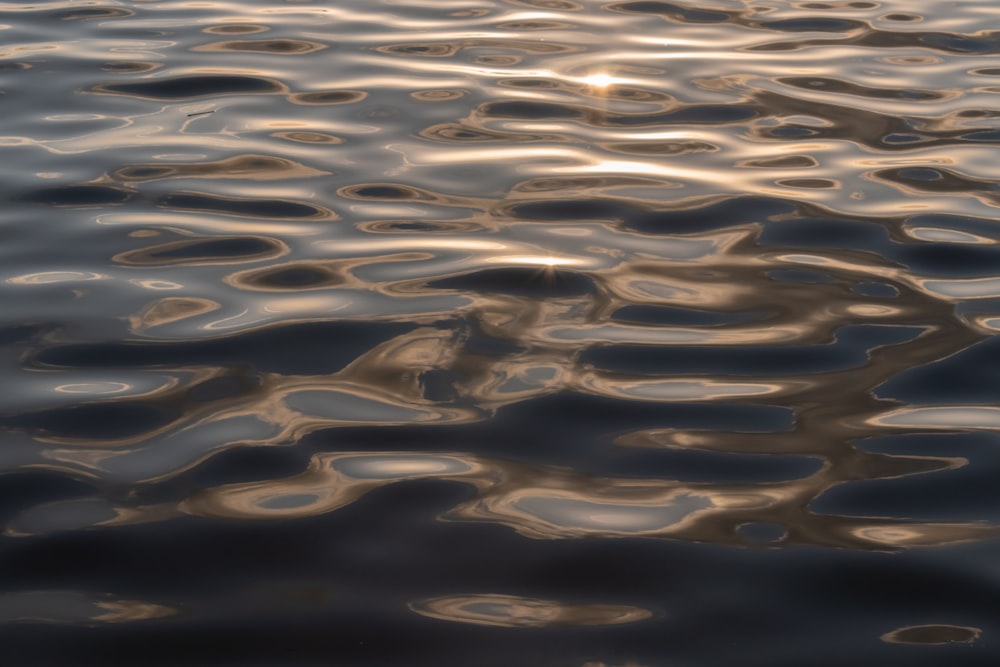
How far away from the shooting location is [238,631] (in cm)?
158

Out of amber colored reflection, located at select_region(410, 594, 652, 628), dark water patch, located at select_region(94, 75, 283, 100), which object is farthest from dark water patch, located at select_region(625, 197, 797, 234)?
dark water patch, located at select_region(94, 75, 283, 100)

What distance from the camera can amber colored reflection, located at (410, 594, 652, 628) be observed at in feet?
5.30

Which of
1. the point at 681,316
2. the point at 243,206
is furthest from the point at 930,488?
the point at 243,206

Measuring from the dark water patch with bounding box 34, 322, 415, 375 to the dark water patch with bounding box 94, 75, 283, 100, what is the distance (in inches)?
73.0

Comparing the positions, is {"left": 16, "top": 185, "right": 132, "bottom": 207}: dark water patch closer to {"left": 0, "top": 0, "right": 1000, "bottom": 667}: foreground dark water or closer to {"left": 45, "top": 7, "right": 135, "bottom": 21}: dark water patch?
{"left": 0, "top": 0, "right": 1000, "bottom": 667}: foreground dark water

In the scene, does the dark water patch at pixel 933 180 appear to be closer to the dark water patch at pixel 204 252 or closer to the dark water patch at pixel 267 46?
the dark water patch at pixel 204 252

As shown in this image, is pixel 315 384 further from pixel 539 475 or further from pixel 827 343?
Answer: pixel 827 343

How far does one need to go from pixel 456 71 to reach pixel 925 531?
114 inches

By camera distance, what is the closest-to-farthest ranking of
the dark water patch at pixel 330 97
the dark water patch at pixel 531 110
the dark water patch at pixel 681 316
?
1. the dark water patch at pixel 681 316
2. the dark water patch at pixel 531 110
3. the dark water patch at pixel 330 97

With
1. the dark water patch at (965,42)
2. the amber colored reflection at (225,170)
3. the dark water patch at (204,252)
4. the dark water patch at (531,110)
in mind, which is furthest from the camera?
the dark water patch at (965,42)

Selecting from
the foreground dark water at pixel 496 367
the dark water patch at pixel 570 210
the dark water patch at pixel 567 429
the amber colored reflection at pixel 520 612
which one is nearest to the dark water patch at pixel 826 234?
the foreground dark water at pixel 496 367

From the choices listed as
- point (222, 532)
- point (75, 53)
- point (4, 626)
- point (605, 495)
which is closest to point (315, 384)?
point (222, 532)

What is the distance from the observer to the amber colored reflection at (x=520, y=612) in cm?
161

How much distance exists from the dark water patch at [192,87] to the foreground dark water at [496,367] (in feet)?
0.08
